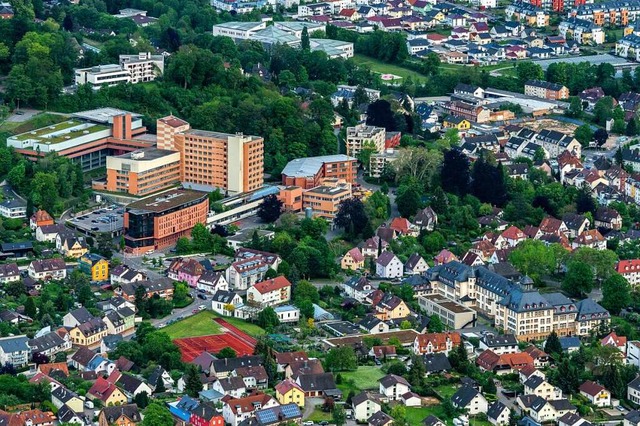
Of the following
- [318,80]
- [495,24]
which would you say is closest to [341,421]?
[318,80]

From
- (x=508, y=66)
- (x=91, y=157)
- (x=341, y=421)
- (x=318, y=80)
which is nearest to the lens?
(x=341, y=421)

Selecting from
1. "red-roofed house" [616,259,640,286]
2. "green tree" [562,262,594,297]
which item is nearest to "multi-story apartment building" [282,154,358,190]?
"green tree" [562,262,594,297]

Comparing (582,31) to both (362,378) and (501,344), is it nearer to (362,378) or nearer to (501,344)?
(501,344)

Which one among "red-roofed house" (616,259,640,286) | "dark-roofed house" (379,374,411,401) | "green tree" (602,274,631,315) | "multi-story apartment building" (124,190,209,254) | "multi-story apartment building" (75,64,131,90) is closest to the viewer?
"dark-roofed house" (379,374,411,401)

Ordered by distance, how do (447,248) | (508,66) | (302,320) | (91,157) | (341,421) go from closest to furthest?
(341,421)
(302,320)
(447,248)
(91,157)
(508,66)

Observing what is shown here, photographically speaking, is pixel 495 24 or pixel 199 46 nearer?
pixel 199 46

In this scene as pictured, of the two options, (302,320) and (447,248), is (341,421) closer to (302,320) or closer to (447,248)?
(302,320)

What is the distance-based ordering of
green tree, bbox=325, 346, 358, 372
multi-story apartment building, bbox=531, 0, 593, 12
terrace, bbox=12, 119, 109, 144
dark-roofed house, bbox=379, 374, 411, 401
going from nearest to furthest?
dark-roofed house, bbox=379, 374, 411, 401 → green tree, bbox=325, 346, 358, 372 → terrace, bbox=12, 119, 109, 144 → multi-story apartment building, bbox=531, 0, 593, 12

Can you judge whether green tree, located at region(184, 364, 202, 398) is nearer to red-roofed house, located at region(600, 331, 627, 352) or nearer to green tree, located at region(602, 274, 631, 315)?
red-roofed house, located at region(600, 331, 627, 352)
